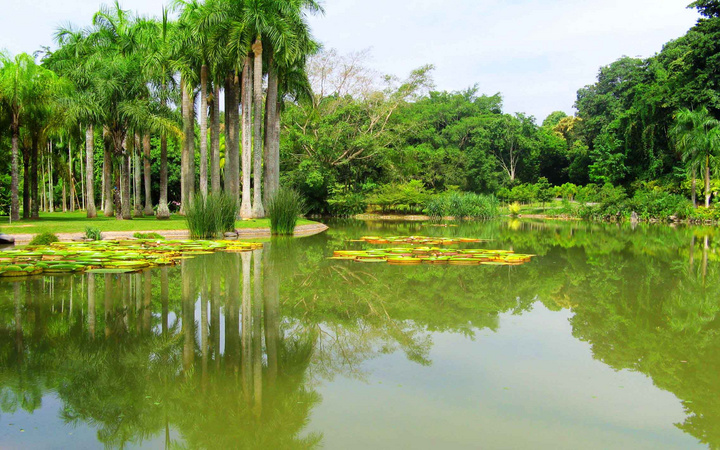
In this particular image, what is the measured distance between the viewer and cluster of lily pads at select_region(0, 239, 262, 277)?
31.2 ft

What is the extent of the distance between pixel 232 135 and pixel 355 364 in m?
22.0

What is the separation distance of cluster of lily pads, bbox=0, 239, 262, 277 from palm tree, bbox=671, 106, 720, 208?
103 feet

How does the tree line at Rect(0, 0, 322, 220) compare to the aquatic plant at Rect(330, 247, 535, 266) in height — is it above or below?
above

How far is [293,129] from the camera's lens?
39.4 meters

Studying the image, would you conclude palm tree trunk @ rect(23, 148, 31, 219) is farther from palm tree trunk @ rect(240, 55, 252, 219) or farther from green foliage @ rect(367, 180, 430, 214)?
green foliage @ rect(367, 180, 430, 214)

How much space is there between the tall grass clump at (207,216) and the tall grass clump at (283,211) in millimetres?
2556

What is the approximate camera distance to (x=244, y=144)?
78.4ft

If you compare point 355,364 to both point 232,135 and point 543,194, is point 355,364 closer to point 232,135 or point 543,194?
point 232,135

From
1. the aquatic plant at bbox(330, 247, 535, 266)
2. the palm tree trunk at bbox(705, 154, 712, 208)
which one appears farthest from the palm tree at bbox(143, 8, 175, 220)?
the palm tree trunk at bbox(705, 154, 712, 208)

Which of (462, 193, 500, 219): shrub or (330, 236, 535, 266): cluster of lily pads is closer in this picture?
(330, 236, 535, 266): cluster of lily pads

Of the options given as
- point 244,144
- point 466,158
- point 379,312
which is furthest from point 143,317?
point 466,158

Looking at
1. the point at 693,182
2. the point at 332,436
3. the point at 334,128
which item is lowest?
the point at 332,436

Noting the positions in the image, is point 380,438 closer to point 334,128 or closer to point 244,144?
point 244,144

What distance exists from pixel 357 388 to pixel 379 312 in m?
A: 2.69
